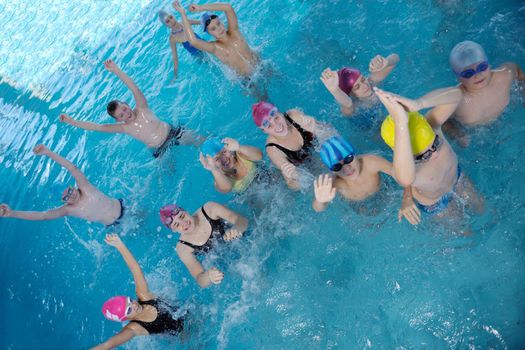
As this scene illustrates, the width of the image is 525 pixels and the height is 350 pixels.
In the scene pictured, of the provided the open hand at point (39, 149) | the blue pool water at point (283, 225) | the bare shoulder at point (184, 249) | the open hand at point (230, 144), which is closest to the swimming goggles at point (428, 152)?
the blue pool water at point (283, 225)

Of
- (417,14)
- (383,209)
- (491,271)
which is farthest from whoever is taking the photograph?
(417,14)

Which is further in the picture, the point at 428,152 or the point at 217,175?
the point at 217,175

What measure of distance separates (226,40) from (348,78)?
2726 millimetres

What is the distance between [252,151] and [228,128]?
224 cm

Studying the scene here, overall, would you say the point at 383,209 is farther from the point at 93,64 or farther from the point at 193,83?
the point at 93,64

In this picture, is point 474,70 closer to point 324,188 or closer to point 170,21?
point 324,188

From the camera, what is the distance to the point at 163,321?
5422 millimetres

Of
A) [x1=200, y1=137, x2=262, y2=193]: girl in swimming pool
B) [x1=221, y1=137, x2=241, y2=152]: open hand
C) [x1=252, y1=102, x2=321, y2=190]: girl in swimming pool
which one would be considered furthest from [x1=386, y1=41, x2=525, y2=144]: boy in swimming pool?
[x1=200, y1=137, x2=262, y2=193]: girl in swimming pool

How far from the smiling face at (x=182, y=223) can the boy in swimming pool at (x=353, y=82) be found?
240 centimetres

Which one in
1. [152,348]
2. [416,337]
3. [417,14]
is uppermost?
[417,14]

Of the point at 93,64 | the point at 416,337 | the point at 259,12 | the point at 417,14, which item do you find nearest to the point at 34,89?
the point at 93,64

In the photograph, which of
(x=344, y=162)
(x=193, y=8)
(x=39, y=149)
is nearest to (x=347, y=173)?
(x=344, y=162)

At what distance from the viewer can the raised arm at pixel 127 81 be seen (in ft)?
21.8

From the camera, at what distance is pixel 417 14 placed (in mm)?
7504
